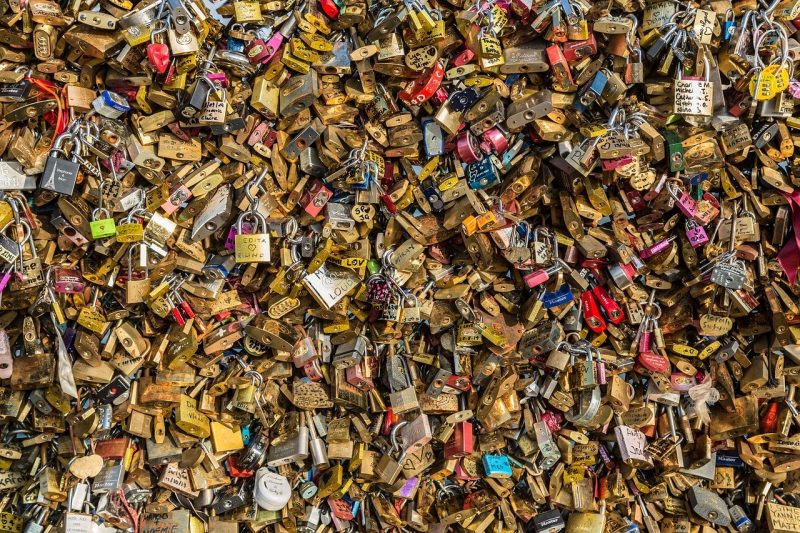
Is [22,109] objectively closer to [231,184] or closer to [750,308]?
[231,184]

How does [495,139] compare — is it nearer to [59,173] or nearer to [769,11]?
[769,11]

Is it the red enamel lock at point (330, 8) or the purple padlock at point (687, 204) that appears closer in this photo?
the red enamel lock at point (330, 8)

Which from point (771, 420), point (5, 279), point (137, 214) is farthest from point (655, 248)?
point (5, 279)

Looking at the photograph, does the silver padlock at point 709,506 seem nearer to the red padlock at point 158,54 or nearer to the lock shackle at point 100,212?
the lock shackle at point 100,212

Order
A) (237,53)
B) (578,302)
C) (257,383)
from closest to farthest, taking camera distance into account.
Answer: (237,53)
(257,383)
(578,302)

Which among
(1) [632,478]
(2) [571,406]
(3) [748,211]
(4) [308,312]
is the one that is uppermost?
(3) [748,211]

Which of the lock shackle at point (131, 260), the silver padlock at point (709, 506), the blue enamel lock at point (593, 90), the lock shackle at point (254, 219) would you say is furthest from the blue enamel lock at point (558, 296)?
the lock shackle at point (131, 260)

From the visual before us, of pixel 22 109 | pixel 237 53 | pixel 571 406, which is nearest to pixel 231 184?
pixel 237 53
